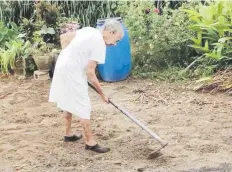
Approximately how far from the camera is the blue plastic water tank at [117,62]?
6637mm

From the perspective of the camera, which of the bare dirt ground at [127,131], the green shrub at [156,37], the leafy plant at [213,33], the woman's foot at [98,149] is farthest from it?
the green shrub at [156,37]

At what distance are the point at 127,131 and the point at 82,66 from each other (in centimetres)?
92

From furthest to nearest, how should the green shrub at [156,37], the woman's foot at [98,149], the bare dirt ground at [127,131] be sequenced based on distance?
the green shrub at [156,37]
the woman's foot at [98,149]
the bare dirt ground at [127,131]

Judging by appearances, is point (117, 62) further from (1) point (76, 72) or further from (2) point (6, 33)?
(1) point (76, 72)

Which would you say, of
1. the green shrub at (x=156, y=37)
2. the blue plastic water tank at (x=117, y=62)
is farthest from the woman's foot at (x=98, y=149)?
the green shrub at (x=156, y=37)

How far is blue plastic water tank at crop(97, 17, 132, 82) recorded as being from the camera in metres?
6.64

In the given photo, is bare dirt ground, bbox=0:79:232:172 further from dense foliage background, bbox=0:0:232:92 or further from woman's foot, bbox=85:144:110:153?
dense foliage background, bbox=0:0:232:92

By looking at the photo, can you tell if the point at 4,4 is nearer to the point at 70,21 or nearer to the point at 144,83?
the point at 70,21

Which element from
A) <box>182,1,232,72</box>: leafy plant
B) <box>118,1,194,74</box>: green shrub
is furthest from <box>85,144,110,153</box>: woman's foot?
<box>118,1,194,74</box>: green shrub

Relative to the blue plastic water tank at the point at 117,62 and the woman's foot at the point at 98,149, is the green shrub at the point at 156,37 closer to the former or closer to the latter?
the blue plastic water tank at the point at 117,62

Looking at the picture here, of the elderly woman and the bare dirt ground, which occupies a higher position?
the elderly woman

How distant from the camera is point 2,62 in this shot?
23.0 ft

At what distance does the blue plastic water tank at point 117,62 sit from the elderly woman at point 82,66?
2.29 meters

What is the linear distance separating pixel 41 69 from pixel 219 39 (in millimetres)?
2304
